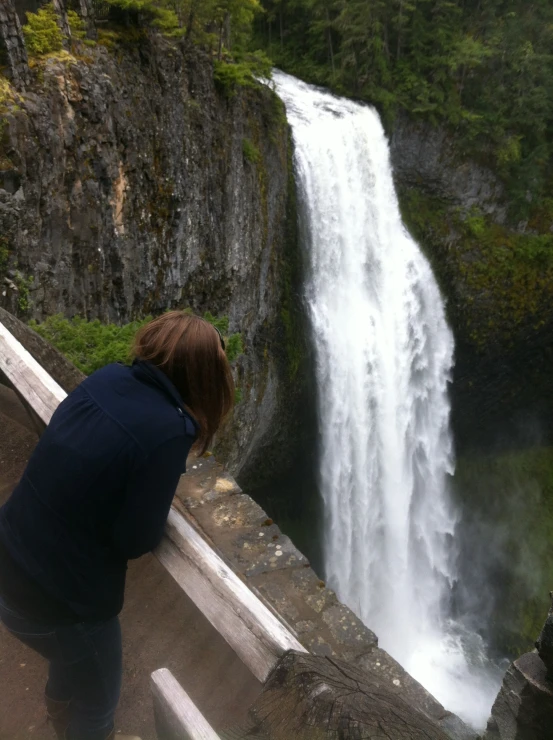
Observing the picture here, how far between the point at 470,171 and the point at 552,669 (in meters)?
16.7

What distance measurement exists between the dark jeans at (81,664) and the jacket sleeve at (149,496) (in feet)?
1.30

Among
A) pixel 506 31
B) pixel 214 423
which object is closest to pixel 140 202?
pixel 214 423

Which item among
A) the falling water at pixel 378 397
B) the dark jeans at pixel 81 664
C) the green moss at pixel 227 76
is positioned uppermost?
the green moss at pixel 227 76

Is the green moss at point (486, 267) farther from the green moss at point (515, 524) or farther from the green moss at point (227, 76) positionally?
the green moss at point (227, 76)

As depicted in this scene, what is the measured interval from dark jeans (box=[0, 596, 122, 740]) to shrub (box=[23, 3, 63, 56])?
6.74 metres

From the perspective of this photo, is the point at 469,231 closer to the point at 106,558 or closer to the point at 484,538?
the point at 484,538

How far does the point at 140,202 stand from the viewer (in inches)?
308

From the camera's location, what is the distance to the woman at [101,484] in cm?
146

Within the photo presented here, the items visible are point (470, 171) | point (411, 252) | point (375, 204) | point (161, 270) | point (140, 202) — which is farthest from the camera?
point (470, 171)

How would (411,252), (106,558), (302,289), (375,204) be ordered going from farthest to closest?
(411,252), (375,204), (302,289), (106,558)

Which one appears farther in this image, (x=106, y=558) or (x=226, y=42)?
(x=226, y=42)

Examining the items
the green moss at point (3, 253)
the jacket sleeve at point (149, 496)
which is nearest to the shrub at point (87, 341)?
the green moss at point (3, 253)

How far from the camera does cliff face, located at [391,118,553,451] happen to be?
15.7m

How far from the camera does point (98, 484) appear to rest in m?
1.47
